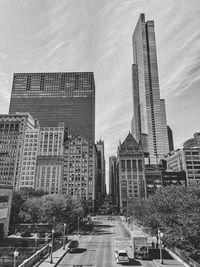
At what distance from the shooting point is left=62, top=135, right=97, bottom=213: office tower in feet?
556

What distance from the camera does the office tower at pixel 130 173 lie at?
17406 centimetres

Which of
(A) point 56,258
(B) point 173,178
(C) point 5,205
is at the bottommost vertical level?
(A) point 56,258

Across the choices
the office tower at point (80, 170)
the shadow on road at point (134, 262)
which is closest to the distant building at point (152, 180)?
the office tower at point (80, 170)

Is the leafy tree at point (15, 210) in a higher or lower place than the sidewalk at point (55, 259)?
higher

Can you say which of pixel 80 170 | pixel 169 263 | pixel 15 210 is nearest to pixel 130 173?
pixel 80 170

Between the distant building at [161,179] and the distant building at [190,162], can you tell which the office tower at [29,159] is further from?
the distant building at [190,162]

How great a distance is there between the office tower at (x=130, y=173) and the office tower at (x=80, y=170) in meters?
23.4

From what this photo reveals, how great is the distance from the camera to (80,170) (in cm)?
17662

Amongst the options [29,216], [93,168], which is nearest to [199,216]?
[29,216]

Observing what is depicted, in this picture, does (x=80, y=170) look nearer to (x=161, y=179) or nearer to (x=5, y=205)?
(x=161, y=179)

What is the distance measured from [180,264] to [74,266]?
14.9 m

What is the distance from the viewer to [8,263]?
1259 inches

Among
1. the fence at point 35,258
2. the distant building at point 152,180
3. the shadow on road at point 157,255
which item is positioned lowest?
the shadow on road at point 157,255

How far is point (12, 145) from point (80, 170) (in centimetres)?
6055
